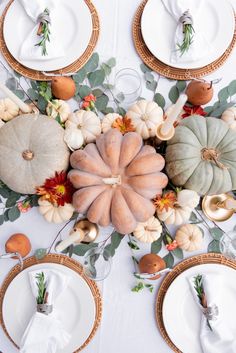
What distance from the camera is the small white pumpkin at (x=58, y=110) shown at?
4.71ft

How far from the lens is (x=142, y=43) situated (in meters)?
1.54

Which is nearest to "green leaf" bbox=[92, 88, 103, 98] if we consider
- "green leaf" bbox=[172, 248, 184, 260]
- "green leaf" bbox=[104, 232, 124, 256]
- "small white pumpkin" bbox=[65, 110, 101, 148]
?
"small white pumpkin" bbox=[65, 110, 101, 148]

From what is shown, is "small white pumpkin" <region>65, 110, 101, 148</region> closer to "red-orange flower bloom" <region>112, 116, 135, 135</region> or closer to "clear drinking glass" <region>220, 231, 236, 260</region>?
"red-orange flower bloom" <region>112, 116, 135, 135</region>

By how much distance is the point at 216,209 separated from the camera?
1434mm

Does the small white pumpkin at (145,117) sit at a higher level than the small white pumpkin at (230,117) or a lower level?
lower

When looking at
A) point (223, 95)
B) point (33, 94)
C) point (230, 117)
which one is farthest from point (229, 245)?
point (33, 94)

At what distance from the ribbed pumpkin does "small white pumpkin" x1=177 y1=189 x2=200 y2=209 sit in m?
0.45

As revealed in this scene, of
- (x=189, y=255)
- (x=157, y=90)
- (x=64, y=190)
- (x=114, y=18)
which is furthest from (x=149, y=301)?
(x=114, y=18)

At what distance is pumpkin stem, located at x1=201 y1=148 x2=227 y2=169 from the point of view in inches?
49.5

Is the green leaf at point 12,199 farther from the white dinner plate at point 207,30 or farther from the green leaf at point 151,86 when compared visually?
the white dinner plate at point 207,30

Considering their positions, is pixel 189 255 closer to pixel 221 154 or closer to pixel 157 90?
pixel 221 154

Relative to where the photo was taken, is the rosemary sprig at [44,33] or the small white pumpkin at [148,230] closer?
the small white pumpkin at [148,230]

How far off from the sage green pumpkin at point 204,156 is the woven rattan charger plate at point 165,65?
0.98 ft

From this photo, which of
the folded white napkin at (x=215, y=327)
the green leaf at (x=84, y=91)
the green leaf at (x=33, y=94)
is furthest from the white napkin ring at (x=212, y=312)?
the green leaf at (x=33, y=94)
